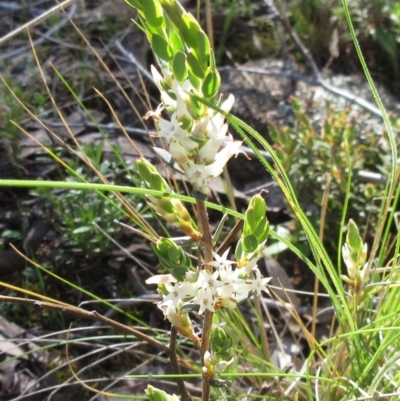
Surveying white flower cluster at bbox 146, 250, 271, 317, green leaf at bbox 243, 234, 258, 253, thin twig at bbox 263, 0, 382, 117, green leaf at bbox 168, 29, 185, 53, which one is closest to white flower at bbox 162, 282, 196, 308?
white flower cluster at bbox 146, 250, 271, 317

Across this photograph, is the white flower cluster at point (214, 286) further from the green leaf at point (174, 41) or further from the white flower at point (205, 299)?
the green leaf at point (174, 41)

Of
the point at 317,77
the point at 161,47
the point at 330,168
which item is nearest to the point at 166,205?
the point at 161,47

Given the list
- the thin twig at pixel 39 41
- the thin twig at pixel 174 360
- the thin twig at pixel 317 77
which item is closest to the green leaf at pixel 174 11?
the thin twig at pixel 174 360

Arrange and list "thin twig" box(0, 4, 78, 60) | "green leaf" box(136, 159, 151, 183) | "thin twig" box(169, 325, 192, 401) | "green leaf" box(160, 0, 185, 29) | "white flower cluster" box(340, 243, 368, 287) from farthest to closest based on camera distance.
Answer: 1. "thin twig" box(0, 4, 78, 60)
2. "white flower cluster" box(340, 243, 368, 287)
3. "thin twig" box(169, 325, 192, 401)
4. "green leaf" box(136, 159, 151, 183)
5. "green leaf" box(160, 0, 185, 29)

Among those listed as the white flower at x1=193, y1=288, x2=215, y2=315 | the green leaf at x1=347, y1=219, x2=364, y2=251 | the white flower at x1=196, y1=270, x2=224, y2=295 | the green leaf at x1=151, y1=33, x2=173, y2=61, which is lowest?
the green leaf at x1=347, y1=219, x2=364, y2=251

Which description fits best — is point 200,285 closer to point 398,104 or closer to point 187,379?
point 187,379

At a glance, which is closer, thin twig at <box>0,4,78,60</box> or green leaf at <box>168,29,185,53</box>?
green leaf at <box>168,29,185,53</box>

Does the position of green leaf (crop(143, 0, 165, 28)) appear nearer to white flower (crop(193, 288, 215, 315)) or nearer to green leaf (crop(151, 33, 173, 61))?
green leaf (crop(151, 33, 173, 61))
